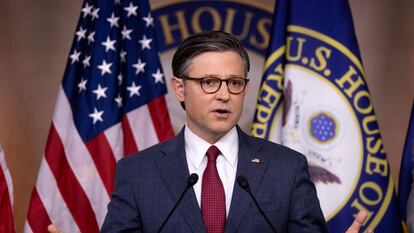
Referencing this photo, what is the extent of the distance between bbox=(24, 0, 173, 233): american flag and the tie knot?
1.55m

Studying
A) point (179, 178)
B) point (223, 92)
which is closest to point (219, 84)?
point (223, 92)

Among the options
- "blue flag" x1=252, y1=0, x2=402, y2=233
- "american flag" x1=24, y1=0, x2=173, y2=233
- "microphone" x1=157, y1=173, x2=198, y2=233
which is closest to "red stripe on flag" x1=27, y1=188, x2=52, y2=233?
"american flag" x1=24, y1=0, x2=173, y2=233

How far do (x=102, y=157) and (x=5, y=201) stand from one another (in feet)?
1.88

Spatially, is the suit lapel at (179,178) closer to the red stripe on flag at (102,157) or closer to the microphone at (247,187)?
the microphone at (247,187)

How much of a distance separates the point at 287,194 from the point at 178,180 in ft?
1.16

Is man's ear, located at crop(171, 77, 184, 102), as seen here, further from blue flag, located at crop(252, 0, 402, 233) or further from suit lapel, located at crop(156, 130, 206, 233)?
blue flag, located at crop(252, 0, 402, 233)

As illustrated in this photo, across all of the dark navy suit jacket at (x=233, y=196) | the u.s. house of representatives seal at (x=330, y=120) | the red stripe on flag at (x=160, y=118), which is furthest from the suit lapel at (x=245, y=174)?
the red stripe on flag at (x=160, y=118)

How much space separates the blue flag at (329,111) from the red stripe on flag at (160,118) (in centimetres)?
51

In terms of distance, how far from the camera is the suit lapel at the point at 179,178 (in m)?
1.98

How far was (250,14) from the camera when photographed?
13.5 ft

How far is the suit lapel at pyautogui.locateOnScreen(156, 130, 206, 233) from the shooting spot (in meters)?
1.98

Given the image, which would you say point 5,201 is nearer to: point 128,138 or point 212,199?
point 128,138

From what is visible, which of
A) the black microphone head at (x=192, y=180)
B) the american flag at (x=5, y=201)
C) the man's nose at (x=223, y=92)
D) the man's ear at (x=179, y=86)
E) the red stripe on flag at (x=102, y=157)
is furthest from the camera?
the red stripe on flag at (x=102, y=157)

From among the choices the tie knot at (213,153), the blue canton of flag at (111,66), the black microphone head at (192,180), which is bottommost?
the black microphone head at (192,180)
